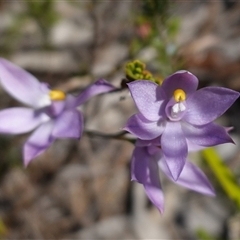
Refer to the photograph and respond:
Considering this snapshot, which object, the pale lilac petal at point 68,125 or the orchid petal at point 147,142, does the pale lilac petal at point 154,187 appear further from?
the pale lilac petal at point 68,125

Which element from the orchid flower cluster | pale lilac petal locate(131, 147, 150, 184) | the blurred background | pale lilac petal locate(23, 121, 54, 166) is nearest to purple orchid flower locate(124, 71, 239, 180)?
the orchid flower cluster

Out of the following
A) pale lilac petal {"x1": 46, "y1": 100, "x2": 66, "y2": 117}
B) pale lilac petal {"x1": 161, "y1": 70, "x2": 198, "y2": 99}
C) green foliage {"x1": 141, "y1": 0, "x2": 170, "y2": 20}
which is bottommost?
pale lilac petal {"x1": 46, "y1": 100, "x2": 66, "y2": 117}

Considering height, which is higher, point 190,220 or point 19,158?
point 19,158

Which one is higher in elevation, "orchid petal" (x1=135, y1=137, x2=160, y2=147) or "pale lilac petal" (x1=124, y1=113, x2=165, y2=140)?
"pale lilac petal" (x1=124, y1=113, x2=165, y2=140)

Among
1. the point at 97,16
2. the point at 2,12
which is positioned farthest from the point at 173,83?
the point at 2,12

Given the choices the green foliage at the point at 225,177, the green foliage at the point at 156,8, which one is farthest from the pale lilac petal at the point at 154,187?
the green foliage at the point at 156,8

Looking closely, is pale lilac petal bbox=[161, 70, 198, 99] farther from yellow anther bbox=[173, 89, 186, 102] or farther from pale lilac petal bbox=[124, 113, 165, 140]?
pale lilac petal bbox=[124, 113, 165, 140]

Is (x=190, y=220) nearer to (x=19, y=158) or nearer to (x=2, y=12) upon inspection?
(x=19, y=158)
